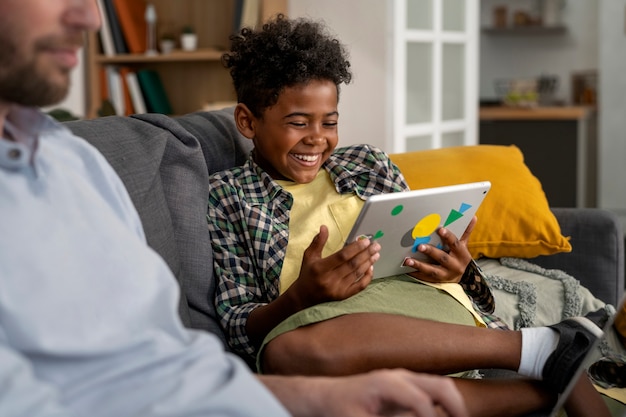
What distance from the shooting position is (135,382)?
1013 millimetres

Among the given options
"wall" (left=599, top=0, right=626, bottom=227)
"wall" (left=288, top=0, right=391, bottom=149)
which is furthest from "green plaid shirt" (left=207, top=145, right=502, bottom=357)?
"wall" (left=599, top=0, right=626, bottom=227)

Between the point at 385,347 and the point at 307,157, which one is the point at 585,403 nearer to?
the point at 385,347

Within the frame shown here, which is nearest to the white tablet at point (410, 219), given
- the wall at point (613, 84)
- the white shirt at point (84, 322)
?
the white shirt at point (84, 322)

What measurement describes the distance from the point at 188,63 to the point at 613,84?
2.79m

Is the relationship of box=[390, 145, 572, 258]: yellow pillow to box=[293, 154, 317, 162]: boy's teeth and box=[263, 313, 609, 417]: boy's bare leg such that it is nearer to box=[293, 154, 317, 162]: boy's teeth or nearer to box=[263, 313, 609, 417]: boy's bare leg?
box=[293, 154, 317, 162]: boy's teeth

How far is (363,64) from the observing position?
348 cm

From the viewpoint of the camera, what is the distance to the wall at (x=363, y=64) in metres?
3.44

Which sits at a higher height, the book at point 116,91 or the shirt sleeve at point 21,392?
the book at point 116,91

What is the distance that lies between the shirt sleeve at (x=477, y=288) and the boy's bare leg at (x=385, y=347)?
0.86 ft

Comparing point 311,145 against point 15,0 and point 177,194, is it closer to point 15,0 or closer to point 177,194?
point 177,194

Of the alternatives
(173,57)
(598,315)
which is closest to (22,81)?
(598,315)

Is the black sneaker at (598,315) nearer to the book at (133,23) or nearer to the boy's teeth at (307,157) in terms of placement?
the boy's teeth at (307,157)

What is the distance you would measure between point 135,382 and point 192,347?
0.08 meters

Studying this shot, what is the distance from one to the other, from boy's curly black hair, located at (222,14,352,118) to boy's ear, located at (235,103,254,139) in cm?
1
